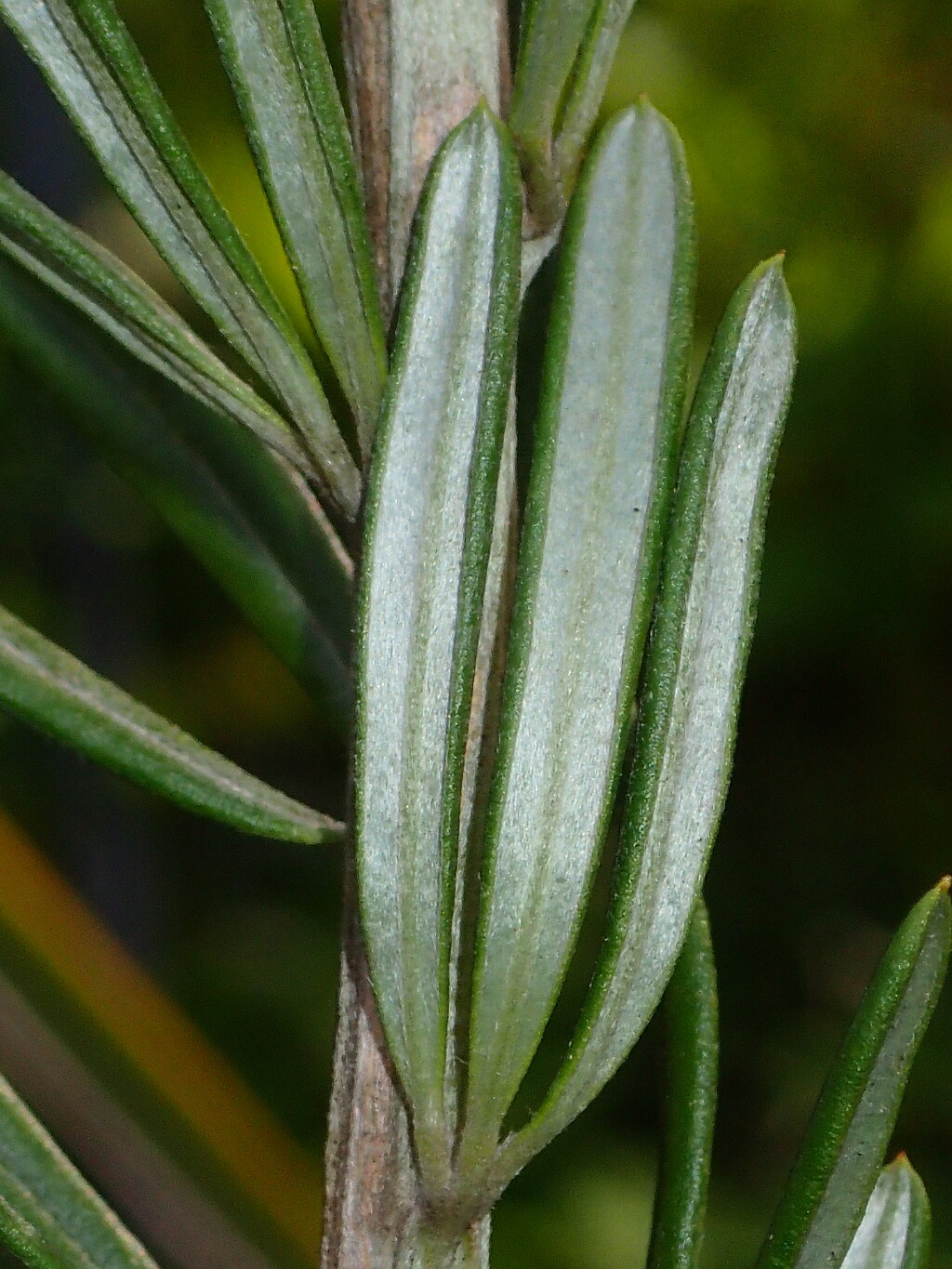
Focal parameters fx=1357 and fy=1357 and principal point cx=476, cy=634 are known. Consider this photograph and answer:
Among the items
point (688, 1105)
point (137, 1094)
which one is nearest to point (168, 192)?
point (688, 1105)

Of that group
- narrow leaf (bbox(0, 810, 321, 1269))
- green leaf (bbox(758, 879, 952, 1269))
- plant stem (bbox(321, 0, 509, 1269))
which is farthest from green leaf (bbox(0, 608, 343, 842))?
narrow leaf (bbox(0, 810, 321, 1269))

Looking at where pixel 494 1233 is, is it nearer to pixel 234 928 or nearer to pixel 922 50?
pixel 234 928

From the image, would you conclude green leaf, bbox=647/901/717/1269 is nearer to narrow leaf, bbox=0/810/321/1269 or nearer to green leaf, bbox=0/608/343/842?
green leaf, bbox=0/608/343/842

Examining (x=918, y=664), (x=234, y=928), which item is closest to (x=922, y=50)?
(x=918, y=664)

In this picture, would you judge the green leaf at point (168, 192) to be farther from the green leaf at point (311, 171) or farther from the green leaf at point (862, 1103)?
the green leaf at point (862, 1103)

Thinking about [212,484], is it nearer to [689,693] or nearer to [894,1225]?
[689,693]

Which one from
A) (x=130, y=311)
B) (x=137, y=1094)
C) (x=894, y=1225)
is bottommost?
(x=894, y=1225)
